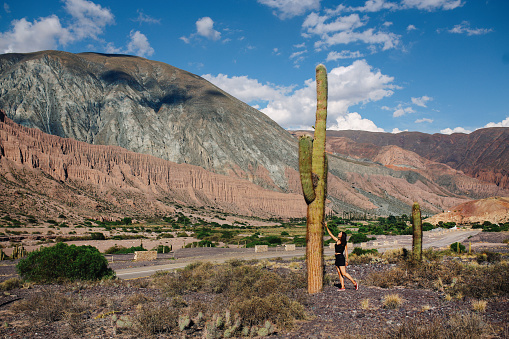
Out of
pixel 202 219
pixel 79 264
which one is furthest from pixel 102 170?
pixel 79 264

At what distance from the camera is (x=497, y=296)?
8.90m

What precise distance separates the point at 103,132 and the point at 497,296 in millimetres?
117429

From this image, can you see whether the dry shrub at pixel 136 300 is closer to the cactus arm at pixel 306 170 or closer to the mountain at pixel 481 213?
the cactus arm at pixel 306 170

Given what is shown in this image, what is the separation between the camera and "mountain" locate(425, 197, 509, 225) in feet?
232

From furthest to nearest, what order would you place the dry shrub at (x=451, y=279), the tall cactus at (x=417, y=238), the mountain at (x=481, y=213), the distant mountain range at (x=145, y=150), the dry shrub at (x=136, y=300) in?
the distant mountain range at (x=145, y=150) → the mountain at (x=481, y=213) → the tall cactus at (x=417, y=238) → the dry shrub at (x=136, y=300) → the dry shrub at (x=451, y=279)

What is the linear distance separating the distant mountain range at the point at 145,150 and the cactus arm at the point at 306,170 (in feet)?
199

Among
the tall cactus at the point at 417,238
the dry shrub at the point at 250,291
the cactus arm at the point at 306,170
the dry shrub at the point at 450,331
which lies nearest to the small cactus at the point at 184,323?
the dry shrub at the point at 250,291

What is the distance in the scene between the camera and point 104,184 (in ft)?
268

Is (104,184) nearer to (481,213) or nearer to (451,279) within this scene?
(451,279)

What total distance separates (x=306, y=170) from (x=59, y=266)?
33.4ft

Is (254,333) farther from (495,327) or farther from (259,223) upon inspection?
(259,223)

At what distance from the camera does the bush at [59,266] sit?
1351cm

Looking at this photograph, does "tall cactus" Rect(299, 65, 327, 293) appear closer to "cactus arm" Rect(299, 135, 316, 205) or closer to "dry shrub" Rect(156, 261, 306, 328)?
"cactus arm" Rect(299, 135, 316, 205)

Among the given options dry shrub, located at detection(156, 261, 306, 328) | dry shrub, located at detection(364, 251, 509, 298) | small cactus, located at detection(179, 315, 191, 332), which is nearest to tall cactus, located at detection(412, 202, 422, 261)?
dry shrub, located at detection(364, 251, 509, 298)
